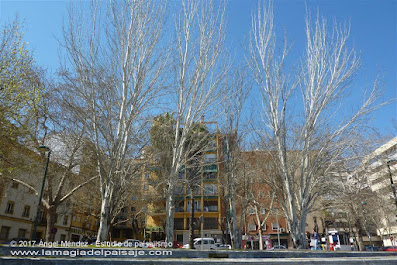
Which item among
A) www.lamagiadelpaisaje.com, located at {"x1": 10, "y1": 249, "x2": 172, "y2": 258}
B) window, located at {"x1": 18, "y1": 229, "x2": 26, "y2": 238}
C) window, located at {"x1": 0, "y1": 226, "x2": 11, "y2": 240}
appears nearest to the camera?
www.lamagiadelpaisaje.com, located at {"x1": 10, "y1": 249, "x2": 172, "y2": 258}

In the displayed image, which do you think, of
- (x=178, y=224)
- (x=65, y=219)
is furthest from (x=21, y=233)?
(x=178, y=224)

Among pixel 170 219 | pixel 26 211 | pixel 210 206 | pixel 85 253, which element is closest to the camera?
pixel 85 253

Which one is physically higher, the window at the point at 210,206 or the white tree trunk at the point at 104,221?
the window at the point at 210,206

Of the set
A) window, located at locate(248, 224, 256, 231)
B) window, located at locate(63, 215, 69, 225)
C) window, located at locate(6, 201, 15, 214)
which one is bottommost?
window, located at locate(248, 224, 256, 231)

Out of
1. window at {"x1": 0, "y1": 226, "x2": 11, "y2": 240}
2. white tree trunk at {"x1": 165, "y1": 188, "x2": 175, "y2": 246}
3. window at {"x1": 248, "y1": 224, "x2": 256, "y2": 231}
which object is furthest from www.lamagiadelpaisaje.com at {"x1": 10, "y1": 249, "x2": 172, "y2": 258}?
window at {"x1": 248, "y1": 224, "x2": 256, "y2": 231}

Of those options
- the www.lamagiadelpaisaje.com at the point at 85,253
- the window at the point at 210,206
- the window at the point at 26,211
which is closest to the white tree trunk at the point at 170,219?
the www.lamagiadelpaisaje.com at the point at 85,253

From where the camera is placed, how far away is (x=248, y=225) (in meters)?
40.2

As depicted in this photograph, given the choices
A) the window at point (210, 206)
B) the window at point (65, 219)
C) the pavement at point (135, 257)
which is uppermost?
the window at point (210, 206)

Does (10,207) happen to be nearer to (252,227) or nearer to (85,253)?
(85,253)

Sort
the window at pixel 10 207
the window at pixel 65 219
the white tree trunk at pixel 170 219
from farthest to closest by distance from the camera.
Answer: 1. the window at pixel 65 219
2. the window at pixel 10 207
3. the white tree trunk at pixel 170 219

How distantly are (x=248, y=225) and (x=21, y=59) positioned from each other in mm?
34604

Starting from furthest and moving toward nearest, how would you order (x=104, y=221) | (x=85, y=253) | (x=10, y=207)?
(x=10, y=207) → (x=104, y=221) → (x=85, y=253)

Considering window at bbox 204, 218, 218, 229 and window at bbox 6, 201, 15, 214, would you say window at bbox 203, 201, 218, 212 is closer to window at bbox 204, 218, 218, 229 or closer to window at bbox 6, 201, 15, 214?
window at bbox 204, 218, 218, 229

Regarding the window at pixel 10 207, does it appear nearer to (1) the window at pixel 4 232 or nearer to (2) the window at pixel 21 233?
(1) the window at pixel 4 232
